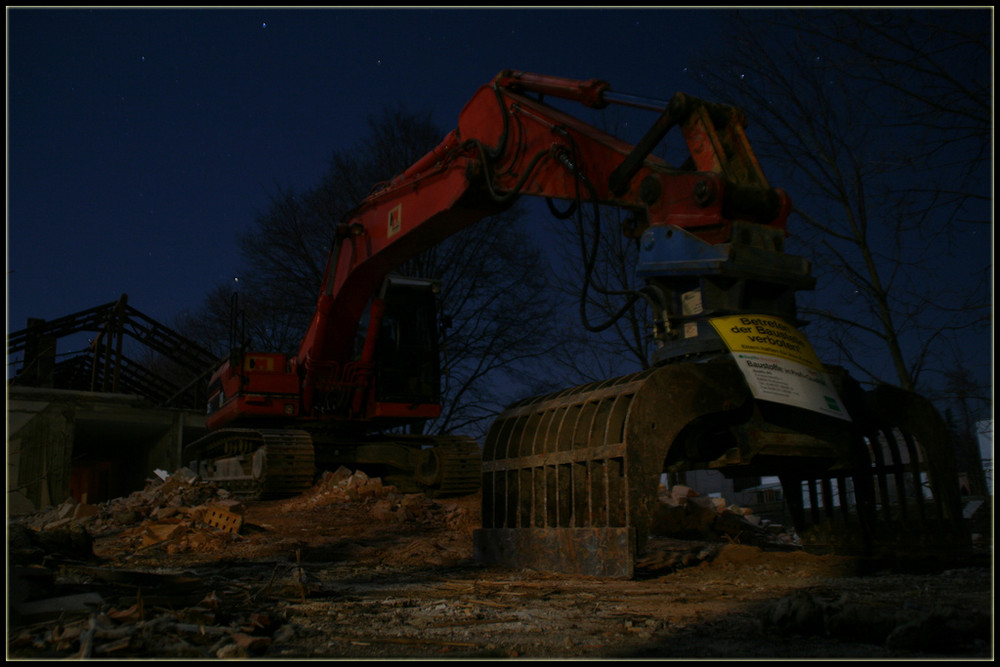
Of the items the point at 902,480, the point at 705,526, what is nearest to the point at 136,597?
the point at 902,480

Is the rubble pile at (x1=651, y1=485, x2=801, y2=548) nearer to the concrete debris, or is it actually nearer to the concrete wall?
the concrete debris

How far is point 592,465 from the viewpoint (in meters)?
5.04

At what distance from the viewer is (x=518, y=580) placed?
517 cm

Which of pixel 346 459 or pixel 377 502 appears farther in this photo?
pixel 346 459

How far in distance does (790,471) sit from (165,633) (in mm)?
4392

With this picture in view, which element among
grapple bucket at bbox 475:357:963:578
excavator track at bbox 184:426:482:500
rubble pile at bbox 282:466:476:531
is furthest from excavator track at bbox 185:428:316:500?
grapple bucket at bbox 475:357:963:578

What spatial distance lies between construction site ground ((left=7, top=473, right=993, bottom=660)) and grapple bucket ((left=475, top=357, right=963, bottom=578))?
279 mm

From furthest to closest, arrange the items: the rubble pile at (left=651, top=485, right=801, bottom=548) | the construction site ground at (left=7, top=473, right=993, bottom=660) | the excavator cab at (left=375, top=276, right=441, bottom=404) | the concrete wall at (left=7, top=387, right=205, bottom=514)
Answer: the concrete wall at (left=7, top=387, right=205, bottom=514), the excavator cab at (left=375, top=276, right=441, bottom=404), the rubble pile at (left=651, top=485, right=801, bottom=548), the construction site ground at (left=7, top=473, right=993, bottom=660)

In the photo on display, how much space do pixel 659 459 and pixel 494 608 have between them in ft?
4.33

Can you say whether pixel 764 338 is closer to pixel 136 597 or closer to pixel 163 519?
pixel 136 597

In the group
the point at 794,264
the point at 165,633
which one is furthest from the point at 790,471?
the point at 165,633

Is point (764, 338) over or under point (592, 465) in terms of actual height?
over

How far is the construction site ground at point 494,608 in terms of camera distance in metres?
2.87

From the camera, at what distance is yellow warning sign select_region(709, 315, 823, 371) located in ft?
16.0
